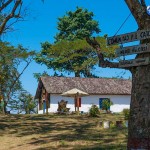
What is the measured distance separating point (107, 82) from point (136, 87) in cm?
4364

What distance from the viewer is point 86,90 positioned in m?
47.7

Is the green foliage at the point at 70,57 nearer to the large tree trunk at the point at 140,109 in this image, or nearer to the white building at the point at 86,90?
the white building at the point at 86,90

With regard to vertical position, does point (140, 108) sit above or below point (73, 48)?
below

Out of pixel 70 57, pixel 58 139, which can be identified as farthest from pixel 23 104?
pixel 58 139

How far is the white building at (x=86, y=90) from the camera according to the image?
4666cm

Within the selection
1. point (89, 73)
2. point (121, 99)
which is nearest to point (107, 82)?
point (121, 99)

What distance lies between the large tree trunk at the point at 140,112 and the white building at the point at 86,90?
127 feet

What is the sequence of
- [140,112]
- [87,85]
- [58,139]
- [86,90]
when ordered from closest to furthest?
1. [140,112]
2. [58,139]
3. [86,90]
4. [87,85]

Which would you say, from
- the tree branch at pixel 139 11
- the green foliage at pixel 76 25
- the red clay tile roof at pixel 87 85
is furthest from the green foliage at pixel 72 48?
the tree branch at pixel 139 11

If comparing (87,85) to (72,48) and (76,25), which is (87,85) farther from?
(76,25)

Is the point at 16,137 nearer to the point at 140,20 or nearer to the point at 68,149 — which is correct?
the point at 68,149

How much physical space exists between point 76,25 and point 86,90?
16.4 meters

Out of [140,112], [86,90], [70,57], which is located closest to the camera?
[140,112]

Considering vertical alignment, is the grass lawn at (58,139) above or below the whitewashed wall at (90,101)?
below
